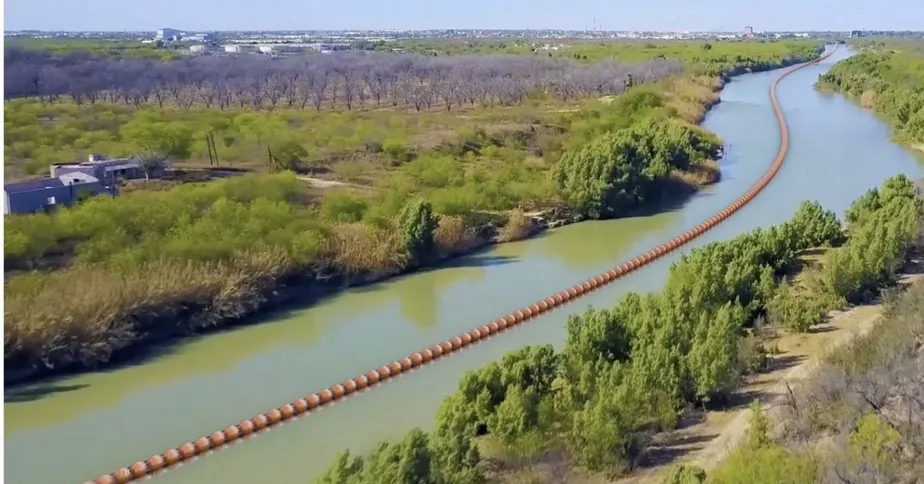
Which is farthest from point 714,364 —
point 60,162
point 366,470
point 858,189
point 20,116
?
point 20,116

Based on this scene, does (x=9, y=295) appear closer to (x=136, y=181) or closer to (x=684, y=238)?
(x=136, y=181)

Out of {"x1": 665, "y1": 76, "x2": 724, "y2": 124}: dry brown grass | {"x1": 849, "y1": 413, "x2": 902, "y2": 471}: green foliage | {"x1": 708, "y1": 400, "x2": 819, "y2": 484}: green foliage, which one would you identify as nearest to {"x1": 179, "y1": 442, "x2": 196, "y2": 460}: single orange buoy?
{"x1": 708, "y1": 400, "x2": 819, "y2": 484}: green foliage

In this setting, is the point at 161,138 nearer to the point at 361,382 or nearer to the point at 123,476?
the point at 361,382

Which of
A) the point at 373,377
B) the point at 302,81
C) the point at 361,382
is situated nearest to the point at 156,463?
the point at 361,382

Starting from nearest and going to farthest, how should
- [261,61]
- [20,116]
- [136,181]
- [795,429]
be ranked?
[795,429], [136,181], [20,116], [261,61]

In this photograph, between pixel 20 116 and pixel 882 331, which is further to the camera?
pixel 20 116
